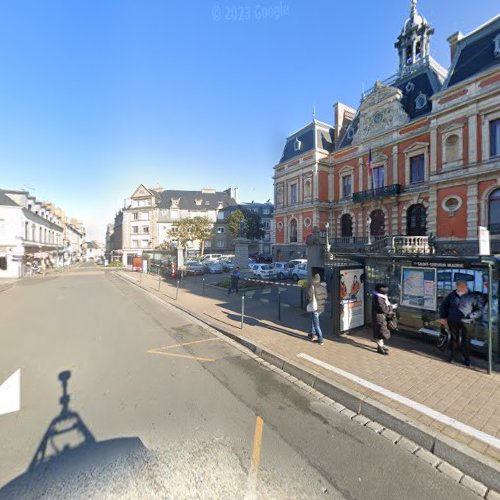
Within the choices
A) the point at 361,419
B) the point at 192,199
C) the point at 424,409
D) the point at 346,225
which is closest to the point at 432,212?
the point at 346,225

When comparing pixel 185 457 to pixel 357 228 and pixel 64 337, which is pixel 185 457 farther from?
pixel 357 228

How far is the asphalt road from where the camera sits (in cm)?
246

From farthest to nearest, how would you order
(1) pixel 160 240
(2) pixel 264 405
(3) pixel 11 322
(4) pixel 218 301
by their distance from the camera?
1. (1) pixel 160 240
2. (4) pixel 218 301
3. (3) pixel 11 322
4. (2) pixel 264 405

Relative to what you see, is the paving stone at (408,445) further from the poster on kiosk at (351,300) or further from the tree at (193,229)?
the tree at (193,229)

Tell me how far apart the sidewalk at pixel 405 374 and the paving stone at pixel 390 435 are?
0.29 m

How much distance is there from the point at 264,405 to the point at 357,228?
2655 centimetres

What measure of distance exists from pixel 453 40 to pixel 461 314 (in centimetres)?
2476

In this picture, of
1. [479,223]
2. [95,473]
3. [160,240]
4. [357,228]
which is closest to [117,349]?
[95,473]

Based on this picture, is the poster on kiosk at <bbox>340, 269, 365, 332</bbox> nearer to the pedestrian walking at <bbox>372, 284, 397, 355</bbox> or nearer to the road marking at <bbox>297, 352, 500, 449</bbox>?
the pedestrian walking at <bbox>372, 284, 397, 355</bbox>

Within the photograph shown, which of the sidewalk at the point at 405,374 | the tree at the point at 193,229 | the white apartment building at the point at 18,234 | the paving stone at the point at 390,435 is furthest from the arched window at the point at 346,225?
the white apartment building at the point at 18,234

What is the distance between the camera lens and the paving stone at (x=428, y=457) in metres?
2.83

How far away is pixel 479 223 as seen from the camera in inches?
693

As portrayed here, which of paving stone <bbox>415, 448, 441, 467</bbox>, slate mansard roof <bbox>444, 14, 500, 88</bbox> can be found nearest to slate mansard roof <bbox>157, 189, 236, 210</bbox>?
slate mansard roof <bbox>444, 14, 500, 88</bbox>

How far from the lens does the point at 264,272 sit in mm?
20531
